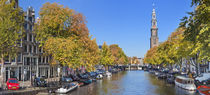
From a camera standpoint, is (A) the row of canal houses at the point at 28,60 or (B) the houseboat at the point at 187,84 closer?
(B) the houseboat at the point at 187,84

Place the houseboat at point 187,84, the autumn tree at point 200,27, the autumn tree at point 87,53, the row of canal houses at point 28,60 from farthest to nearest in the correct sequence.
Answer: the autumn tree at point 87,53
the row of canal houses at point 28,60
the houseboat at point 187,84
the autumn tree at point 200,27

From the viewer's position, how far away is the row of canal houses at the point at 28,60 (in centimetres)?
6128

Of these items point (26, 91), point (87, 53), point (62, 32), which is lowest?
point (26, 91)

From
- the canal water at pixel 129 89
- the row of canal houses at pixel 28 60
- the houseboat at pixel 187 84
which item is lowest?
the canal water at pixel 129 89

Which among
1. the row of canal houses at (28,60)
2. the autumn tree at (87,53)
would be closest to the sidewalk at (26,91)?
the row of canal houses at (28,60)

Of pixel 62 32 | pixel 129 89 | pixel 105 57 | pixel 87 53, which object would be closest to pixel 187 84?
pixel 129 89

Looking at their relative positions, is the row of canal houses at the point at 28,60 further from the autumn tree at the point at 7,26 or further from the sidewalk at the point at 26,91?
the autumn tree at the point at 7,26

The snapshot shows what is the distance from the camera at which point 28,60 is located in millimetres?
69875

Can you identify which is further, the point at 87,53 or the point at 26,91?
the point at 87,53

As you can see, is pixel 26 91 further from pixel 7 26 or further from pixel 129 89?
pixel 129 89

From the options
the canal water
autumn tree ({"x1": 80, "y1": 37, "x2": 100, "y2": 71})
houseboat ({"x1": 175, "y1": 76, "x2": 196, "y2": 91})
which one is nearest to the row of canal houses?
autumn tree ({"x1": 80, "y1": 37, "x2": 100, "y2": 71})

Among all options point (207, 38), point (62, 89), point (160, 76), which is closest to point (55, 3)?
→ point (62, 89)

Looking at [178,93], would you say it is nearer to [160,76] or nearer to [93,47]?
[93,47]

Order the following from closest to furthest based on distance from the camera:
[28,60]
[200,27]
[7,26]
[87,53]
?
[200,27], [7,26], [87,53], [28,60]
